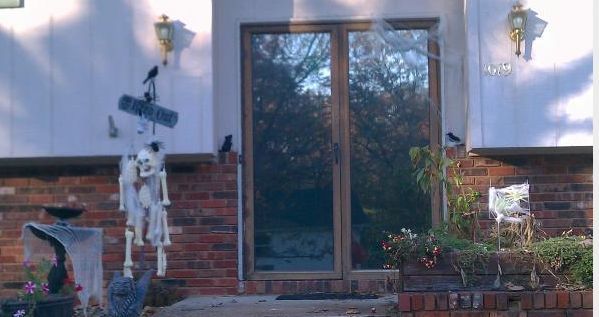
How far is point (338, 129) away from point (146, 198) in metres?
2.55

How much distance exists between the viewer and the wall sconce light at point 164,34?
8422 mm

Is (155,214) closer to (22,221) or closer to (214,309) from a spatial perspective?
(214,309)

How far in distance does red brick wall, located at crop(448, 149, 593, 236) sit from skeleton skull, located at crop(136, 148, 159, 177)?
119 inches

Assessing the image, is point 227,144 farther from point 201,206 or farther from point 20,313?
point 20,313

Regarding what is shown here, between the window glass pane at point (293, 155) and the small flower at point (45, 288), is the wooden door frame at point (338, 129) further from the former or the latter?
the small flower at point (45, 288)

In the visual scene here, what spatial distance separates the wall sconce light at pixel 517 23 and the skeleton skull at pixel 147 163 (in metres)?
3.21

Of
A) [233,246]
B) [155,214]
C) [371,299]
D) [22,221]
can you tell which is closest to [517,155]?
[371,299]

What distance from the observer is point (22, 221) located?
29.8ft

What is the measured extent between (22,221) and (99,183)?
2.53 ft

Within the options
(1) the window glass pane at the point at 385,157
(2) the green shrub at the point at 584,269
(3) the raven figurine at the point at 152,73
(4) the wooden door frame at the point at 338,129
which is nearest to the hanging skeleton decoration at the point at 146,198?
(3) the raven figurine at the point at 152,73

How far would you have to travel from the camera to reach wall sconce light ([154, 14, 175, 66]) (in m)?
8.42

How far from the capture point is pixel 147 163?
22.7 feet

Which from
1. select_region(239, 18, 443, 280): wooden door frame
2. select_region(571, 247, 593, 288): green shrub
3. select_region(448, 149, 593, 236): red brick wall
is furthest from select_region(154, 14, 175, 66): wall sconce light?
select_region(571, 247, 593, 288): green shrub

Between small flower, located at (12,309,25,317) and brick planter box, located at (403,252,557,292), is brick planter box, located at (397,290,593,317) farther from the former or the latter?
small flower, located at (12,309,25,317)
